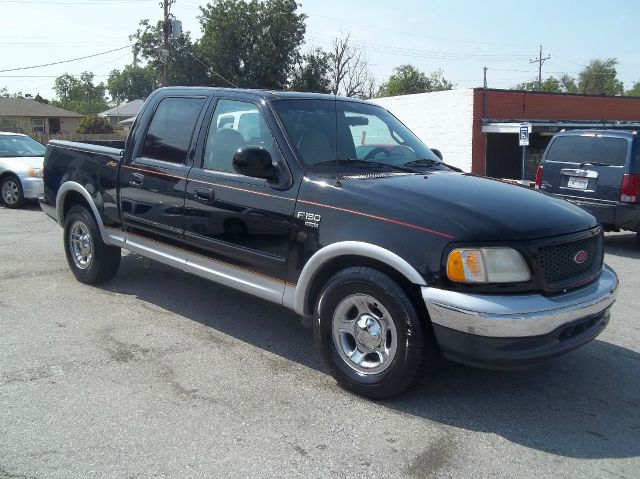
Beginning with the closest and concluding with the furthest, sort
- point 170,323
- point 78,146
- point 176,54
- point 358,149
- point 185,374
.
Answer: point 185,374 < point 358,149 < point 170,323 < point 78,146 < point 176,54

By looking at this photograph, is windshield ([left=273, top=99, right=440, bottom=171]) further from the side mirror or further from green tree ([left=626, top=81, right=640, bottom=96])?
green tree ([left=626, top=81, right=640, bottom=96])

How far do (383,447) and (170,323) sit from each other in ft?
8.80

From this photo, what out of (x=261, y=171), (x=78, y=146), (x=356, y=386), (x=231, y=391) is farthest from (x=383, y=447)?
(x=78, y=146)

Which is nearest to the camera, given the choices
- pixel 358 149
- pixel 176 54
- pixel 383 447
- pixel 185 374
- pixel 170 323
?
pixel 383 447

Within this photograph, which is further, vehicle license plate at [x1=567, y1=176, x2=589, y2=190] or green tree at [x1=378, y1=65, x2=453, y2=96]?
green tree at [x1=378, y1=65, x2=453, y2=96]

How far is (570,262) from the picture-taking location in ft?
12.7

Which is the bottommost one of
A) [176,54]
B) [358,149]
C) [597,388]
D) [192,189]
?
[597,388]

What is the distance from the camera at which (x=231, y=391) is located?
4102 mm

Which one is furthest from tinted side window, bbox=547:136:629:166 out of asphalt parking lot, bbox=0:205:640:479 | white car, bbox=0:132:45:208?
white car, bbox=0:132:45:208

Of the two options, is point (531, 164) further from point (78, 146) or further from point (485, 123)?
point (78, 146)

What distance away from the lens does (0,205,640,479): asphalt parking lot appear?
128 inches

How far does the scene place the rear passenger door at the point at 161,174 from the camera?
5.21 metres

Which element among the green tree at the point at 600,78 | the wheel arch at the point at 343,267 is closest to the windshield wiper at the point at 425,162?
the wheel arch at the point at 343,267

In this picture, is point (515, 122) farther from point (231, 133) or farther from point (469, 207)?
point (469, 207)
